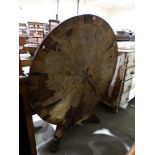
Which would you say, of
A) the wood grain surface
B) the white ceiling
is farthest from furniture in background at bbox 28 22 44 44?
the white ceiling

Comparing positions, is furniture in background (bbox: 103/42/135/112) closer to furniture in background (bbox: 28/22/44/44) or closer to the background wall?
furniture in background (bbox: 28/22/44/44)

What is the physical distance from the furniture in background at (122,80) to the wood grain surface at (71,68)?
1.23 ft

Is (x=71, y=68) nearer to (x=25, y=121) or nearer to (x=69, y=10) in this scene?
(x=25, y=121)

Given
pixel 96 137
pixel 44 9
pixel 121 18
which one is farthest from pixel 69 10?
pixel 96 137

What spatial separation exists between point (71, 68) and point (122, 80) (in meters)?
0.97

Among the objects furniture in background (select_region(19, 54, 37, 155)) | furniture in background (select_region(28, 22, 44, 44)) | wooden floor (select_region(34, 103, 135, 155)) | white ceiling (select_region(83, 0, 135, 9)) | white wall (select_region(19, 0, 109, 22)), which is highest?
white ceiling (select_region(83, 0, 135, 9))

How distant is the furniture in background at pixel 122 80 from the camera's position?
6.86ft

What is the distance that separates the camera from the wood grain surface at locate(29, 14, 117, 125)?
1198 millimetres

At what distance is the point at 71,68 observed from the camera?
1370 millimetres

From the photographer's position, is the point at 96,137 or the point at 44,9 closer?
the point at 96,137

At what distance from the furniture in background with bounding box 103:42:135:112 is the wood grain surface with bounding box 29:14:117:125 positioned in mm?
375

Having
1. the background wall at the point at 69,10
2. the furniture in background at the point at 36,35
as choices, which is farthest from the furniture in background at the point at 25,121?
the background wall at the point at 69,10
